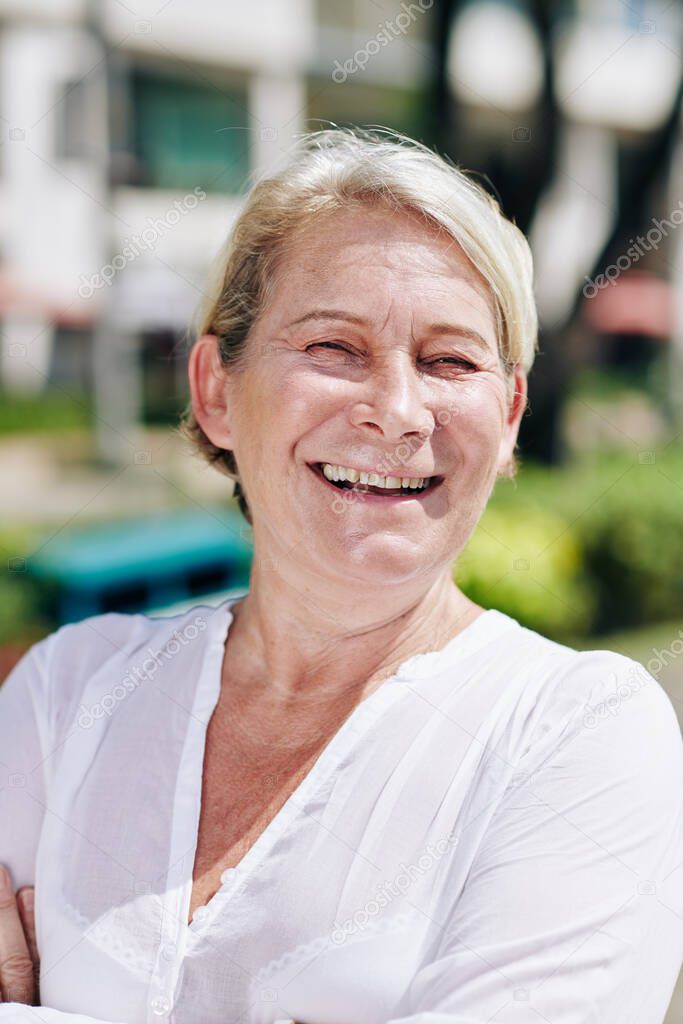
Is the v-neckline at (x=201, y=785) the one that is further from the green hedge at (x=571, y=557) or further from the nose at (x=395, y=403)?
the green hedge at (x=571, y=557)

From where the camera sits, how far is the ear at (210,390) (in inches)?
79.4

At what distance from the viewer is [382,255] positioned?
1711 millimetres

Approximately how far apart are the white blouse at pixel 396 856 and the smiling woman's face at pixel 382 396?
8.3 inches

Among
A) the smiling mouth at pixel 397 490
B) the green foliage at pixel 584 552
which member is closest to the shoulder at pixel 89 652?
the smiling mouth at pixel 397 490

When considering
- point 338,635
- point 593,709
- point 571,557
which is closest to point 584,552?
point 571,557

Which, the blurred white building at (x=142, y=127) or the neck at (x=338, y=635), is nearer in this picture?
the neck at (x=338, y=635)

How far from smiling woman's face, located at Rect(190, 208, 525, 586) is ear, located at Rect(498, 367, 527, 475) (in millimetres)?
89

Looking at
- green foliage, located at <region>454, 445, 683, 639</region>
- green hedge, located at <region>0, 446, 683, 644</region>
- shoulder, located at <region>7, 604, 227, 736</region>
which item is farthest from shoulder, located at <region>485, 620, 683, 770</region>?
green foliage, located at <region>454, 445, 683, 639</region>

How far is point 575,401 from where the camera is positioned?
1556 centimetres

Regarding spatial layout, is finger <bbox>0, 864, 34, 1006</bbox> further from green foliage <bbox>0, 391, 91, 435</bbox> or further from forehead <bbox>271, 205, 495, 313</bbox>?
green foliage <bbox>0, 391, 91, 435</bbox>

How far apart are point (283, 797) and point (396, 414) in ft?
2.03

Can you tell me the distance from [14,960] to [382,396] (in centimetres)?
108

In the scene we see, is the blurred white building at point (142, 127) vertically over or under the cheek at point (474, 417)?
under

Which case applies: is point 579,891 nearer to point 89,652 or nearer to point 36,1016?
point 36,1016
